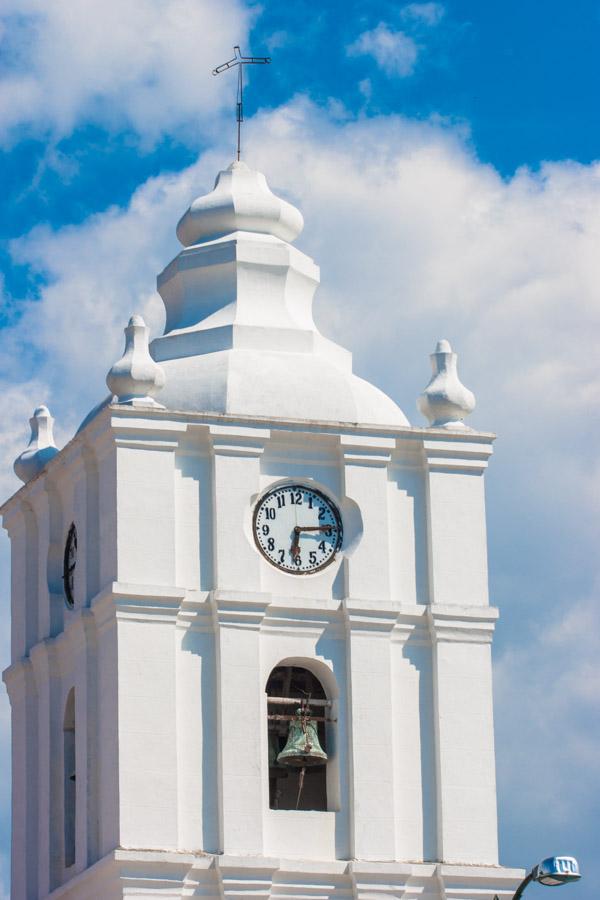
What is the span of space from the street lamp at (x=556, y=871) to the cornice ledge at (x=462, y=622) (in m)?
8.37

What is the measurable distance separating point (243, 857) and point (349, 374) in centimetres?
673

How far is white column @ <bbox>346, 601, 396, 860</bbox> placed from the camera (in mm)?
39469

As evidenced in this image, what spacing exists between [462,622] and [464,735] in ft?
4.57

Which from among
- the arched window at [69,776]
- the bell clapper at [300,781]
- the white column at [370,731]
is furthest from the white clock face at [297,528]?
the arched window at [69,776]

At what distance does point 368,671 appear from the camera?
4012 cm

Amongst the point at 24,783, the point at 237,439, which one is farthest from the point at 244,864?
the point at 237,439

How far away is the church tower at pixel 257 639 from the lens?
38969 mm

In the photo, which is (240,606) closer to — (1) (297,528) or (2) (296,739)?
(1) (297,528)

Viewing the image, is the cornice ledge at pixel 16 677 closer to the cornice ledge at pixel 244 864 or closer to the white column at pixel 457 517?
the cornice ledge at pixel 244 864

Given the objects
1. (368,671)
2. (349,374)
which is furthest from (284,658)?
(349,374)

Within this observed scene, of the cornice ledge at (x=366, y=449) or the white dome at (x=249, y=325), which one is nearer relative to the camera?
the cornice ledge at (x=366, y=449)

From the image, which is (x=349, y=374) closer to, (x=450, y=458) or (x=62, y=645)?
(x=450, y=458)

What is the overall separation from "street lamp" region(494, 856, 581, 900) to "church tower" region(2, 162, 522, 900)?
6.84m

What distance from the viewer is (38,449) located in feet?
142
